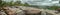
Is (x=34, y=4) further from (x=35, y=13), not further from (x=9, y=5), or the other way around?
(x=9, y=5)

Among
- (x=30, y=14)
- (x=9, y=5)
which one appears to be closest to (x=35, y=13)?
(x=30, y=14)

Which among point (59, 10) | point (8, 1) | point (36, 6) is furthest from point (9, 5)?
point (59, 10)

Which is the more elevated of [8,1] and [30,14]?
[8,1]

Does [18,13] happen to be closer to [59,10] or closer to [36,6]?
Result: [36,6]

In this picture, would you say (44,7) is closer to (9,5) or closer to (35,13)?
(35,13)

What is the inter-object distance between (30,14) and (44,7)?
140 millimetres

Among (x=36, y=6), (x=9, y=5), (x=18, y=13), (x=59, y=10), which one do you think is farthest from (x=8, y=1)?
(x=59, y=10)

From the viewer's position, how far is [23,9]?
83 cm

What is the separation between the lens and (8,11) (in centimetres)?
82

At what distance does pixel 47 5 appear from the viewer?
32.4 inches

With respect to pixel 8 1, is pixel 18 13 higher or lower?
lower

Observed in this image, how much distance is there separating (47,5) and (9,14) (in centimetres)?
34

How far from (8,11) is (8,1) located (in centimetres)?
11

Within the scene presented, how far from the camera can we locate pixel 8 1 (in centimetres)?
87
